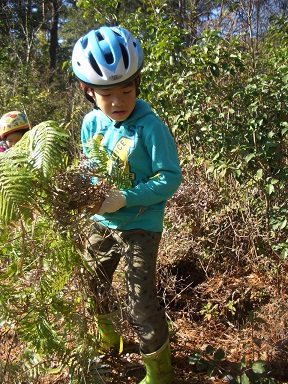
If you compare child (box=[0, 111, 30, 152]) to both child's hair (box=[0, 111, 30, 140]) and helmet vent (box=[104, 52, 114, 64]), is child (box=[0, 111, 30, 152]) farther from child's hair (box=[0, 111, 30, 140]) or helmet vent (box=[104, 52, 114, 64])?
helmet vent (box=[104, 52, 114, 64])

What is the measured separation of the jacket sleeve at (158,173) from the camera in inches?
78.0

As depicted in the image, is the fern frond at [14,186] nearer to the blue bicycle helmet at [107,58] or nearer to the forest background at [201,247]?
the forest background at [201,247]

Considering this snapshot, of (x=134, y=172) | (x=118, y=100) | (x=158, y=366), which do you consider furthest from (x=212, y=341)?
(x=118, y=100)

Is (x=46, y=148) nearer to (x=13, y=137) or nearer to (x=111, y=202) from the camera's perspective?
(x=111, y=202)

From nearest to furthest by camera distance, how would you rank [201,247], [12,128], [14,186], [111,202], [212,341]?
[14,186] → [111,202] → [212,341] → [201,247] → [12,128]

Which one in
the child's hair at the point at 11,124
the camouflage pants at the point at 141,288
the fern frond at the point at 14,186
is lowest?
the camouflage pants at the point at 141,288

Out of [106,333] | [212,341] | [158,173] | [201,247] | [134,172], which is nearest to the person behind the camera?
[158,173]

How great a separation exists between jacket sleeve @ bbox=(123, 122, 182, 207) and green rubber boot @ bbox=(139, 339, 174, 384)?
0.74m

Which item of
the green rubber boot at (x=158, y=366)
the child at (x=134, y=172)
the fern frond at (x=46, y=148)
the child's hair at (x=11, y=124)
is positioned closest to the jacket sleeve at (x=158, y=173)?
the child at (x=134, y=172)

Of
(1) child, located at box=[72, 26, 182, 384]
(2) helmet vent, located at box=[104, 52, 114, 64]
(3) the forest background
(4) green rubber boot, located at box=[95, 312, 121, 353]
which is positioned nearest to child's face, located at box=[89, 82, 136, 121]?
(1) child, located at box=[72, 26, 182, 384]

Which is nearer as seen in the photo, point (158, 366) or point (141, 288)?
point (141, 288)

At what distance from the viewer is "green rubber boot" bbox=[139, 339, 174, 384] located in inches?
86.4

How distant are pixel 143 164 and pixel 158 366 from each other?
0.98m

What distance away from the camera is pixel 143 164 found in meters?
2.14
